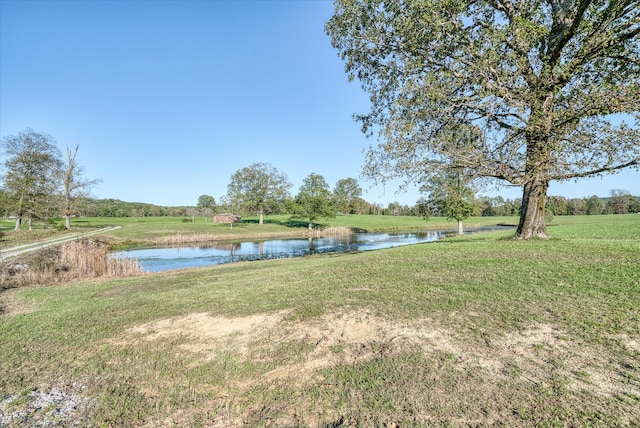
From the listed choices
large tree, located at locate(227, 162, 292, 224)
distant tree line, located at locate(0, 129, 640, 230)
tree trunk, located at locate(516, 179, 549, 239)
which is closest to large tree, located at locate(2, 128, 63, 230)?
distant tree line, located at locate(0, 129, 640, 230)

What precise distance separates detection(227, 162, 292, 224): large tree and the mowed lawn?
1832 inches

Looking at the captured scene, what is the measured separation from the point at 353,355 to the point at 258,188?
171ft

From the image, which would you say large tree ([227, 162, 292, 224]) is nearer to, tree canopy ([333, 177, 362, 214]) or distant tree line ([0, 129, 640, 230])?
distant tree line ([0, 129, 640, 230])

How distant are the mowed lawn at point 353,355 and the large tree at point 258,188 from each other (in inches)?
1832

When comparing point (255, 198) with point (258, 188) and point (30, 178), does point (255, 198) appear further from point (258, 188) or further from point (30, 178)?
point (30, 178)

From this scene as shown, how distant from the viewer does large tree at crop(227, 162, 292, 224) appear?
53656mm

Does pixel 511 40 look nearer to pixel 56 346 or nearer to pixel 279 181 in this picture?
pixel 56 346

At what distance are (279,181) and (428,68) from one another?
4575cm

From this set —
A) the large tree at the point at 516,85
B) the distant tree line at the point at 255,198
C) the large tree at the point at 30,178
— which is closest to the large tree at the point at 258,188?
the distant tree line at the point at 255,198

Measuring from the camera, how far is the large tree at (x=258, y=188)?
176ft

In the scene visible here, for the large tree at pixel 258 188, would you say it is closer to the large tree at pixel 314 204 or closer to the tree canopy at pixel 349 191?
the large tree at pixel 314 204

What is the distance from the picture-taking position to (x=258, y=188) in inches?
2154

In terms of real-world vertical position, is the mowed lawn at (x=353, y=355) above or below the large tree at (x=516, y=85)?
below

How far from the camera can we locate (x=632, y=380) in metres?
3.19
